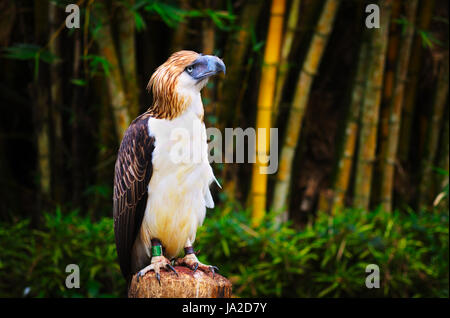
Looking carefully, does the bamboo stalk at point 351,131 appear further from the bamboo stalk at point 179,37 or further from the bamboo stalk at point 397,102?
the bamboo stalk at point 179,37

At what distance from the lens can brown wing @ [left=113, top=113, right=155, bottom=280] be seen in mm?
1900

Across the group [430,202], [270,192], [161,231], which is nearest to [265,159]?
[270,192]

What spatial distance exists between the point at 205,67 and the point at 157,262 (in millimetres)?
662

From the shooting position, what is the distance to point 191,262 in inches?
77.7

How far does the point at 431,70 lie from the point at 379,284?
160cm

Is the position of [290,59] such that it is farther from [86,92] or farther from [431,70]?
[86,92]

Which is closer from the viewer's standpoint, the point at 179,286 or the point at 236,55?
the point at 179,286

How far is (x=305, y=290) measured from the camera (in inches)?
123

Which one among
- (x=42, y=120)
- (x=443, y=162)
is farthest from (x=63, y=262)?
(x=443, y=162)

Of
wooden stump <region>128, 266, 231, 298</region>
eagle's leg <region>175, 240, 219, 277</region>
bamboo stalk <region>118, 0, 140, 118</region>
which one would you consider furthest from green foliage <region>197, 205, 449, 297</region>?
wooden stump <region>128, 266, 231, 298</region>

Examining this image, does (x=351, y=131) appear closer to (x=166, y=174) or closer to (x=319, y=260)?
(x=319, y=260)

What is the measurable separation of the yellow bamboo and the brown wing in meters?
1.34

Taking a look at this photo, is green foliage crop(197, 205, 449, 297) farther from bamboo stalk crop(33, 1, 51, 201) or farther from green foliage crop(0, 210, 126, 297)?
bamboo stalk crop(33, 1, 51, 201)

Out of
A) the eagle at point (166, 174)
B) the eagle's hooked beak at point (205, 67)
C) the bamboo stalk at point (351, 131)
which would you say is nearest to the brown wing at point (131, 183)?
the eagle at point (166, 174)
